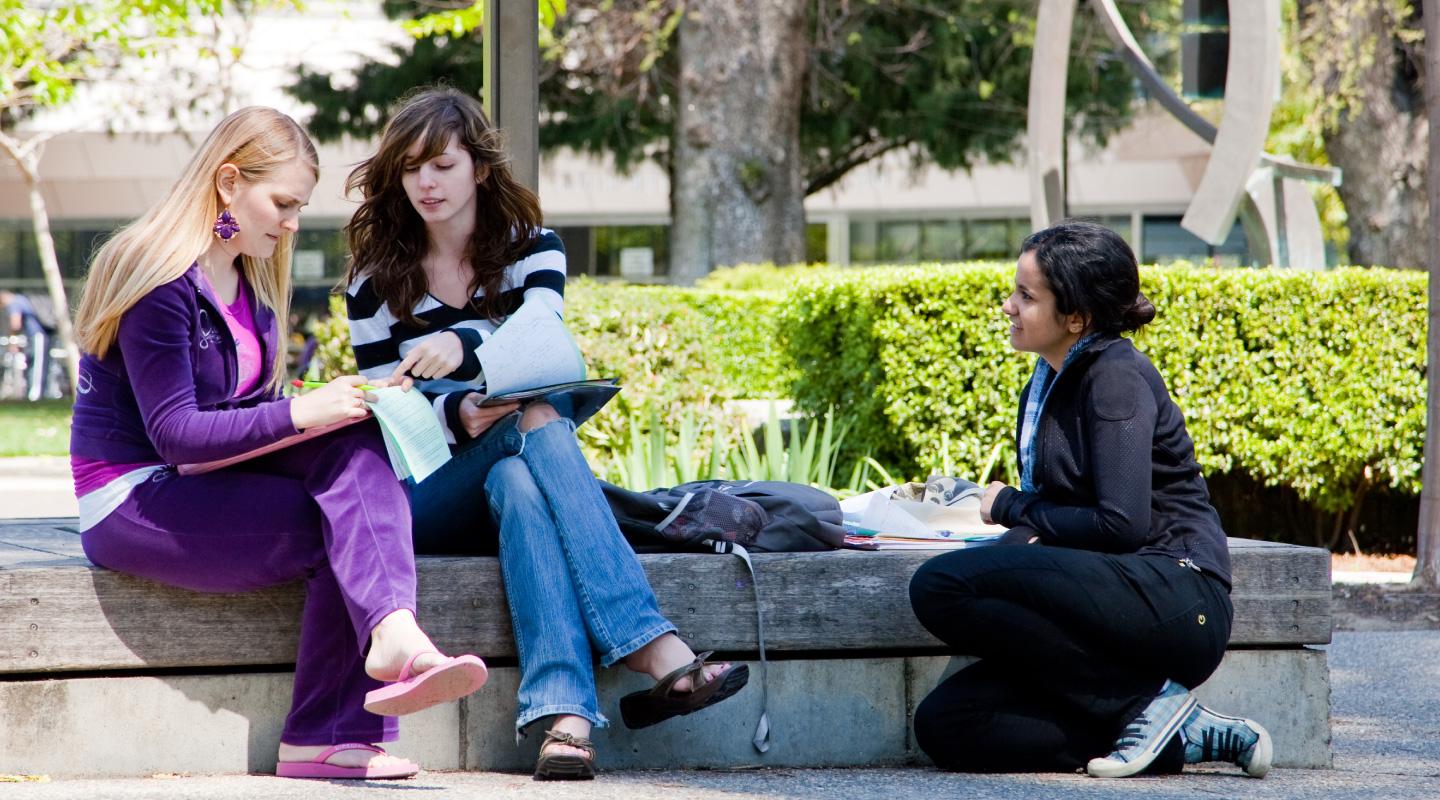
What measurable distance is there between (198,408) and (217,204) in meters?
0.46

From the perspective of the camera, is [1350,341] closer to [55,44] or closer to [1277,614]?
[1277,614]

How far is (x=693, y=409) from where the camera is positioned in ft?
24.6

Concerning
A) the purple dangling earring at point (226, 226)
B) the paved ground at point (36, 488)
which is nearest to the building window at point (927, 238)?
the paved ground at point (36, 488)

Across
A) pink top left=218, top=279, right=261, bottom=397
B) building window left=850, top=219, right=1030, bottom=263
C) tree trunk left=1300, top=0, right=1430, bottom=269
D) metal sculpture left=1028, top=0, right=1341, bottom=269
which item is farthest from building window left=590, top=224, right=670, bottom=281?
pink top left=218, top=279, right=261, bottom=397

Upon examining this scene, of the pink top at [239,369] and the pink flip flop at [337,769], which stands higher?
the pink top at [239,369]

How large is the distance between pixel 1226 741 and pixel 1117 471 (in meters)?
0.69

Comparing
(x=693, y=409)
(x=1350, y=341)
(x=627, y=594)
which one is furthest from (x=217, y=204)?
(x=1350, y=341)

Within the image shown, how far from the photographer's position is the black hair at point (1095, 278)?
11.3 feet

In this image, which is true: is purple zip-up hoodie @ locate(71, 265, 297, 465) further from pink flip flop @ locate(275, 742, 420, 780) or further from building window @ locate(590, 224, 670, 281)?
building window @ locate(590, 224, 670, 281)

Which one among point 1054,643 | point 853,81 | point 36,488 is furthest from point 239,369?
point 853,81

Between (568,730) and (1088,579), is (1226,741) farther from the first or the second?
(568,730)

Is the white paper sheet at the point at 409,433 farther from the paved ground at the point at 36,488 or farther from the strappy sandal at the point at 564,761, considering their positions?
the paved ground at the point at 36,488

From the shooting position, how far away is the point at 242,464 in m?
3.28

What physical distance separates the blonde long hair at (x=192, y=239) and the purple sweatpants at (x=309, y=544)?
12.5 inches
